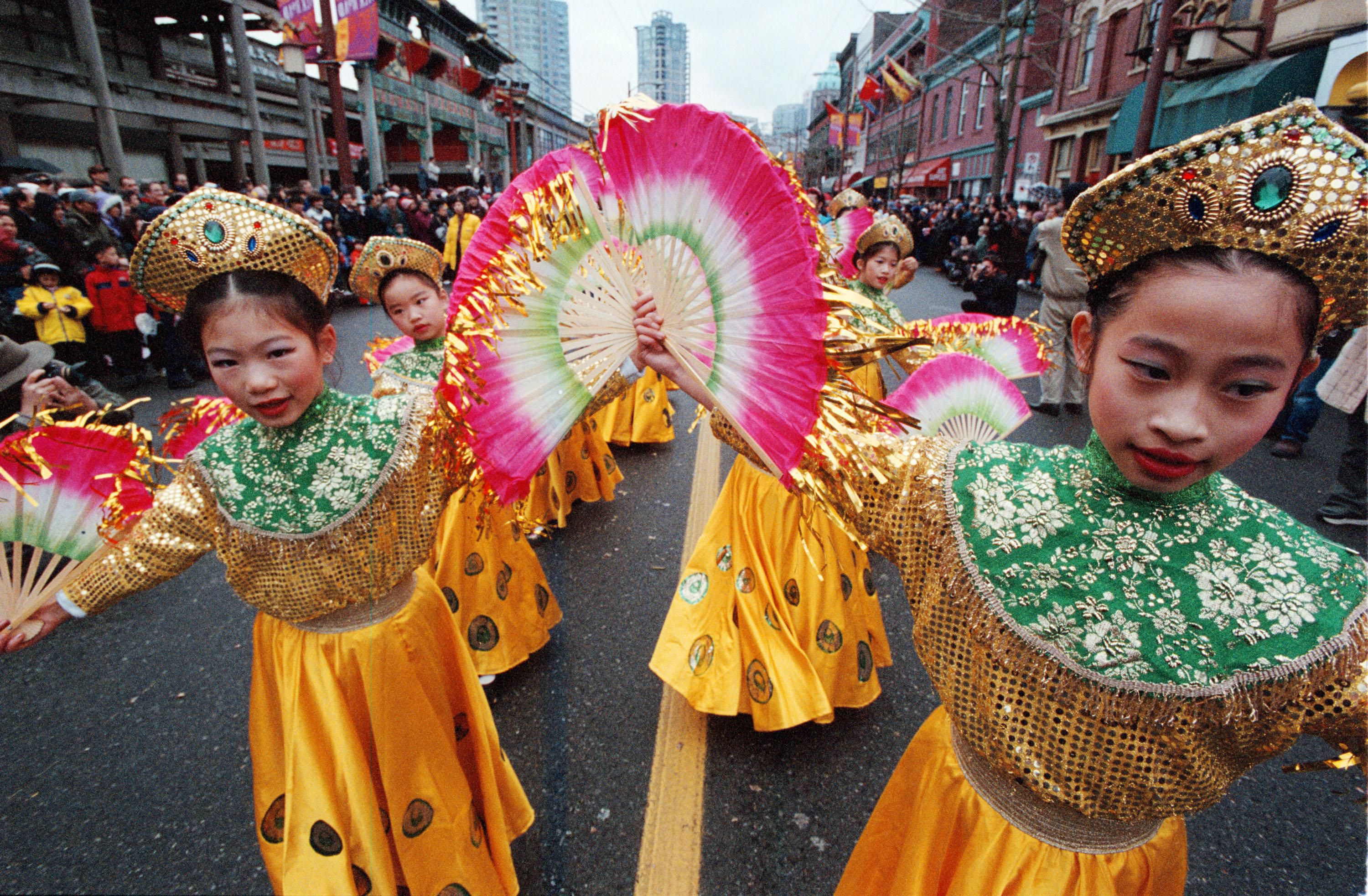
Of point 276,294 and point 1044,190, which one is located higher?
point 1044,190


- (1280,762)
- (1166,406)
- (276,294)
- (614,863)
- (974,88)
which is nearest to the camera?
(1166,406)

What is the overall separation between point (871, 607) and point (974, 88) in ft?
125

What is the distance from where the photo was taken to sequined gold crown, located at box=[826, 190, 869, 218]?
5.88 metres

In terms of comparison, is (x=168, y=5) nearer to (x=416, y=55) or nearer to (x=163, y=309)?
(x=416, y=55)

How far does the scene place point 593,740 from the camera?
103 inches

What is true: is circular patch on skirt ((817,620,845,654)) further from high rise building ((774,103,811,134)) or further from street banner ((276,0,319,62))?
high rise building ((774,103,811,134))

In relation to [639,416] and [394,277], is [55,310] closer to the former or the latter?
[639,416]

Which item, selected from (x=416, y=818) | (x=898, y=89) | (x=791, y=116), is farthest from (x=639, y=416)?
(x=791, y=116)

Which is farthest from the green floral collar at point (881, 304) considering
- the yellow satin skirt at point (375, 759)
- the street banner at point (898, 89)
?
the street banner at point (898, 89)

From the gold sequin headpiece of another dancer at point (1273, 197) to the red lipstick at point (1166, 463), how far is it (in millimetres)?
242

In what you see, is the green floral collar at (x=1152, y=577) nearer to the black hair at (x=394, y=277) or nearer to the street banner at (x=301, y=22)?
the black hair at (x=394, y=277)

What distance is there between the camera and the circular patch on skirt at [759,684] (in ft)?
8.19

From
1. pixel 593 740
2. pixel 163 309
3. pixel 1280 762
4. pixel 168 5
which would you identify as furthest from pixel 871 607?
pixel 168 5

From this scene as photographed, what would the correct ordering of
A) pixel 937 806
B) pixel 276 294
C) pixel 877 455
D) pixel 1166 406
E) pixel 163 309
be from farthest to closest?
pixel 163 309
pixel 276 294
pixel 937 806
pixel 877 455
pixel 1166 406
